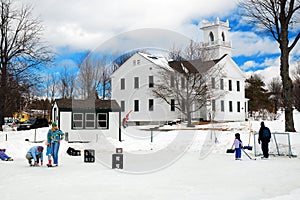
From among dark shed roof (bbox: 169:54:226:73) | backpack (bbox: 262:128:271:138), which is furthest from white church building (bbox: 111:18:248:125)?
backpack (bbox: 262:128:271:138)

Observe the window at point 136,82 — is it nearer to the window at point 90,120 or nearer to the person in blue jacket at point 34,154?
the window at point 90,120

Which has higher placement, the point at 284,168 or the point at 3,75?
the point at 3,75

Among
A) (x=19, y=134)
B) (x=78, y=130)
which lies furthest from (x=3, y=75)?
(x=78, y=130)

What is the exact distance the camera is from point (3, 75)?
103 feet

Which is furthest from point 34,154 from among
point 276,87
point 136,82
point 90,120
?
point 276,87

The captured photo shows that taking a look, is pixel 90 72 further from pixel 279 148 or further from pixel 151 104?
pixel 151 104

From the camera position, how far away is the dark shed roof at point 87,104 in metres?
25.7

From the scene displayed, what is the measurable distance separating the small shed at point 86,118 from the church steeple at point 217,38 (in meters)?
24.8

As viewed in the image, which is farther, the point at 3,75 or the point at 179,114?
the point at 179,114

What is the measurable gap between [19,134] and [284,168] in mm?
23988

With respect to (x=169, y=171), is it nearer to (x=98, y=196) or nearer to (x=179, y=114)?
(x=98, y=196)

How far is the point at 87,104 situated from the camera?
26172 millimetres

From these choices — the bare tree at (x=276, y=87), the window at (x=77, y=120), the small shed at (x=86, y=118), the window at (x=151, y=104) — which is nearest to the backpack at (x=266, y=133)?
the small shed at (x=86, y=118)

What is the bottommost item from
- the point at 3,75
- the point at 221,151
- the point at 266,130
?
the point at 221,151
